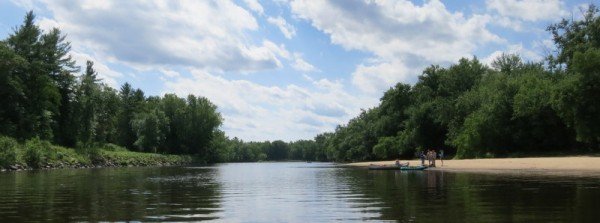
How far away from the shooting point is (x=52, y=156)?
224 feet

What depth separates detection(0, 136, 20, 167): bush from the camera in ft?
182

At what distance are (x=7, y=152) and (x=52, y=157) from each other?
450 inches

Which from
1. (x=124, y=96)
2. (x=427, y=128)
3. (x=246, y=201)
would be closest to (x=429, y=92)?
(x=427, y=128)

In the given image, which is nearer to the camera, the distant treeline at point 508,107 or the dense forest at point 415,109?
the distant treeline at point 508,107

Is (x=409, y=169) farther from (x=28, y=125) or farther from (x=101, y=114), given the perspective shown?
(x=101, y=114)

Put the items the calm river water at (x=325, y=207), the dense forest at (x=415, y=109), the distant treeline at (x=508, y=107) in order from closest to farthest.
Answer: the calm river water at (x=325, y=207), the distant treeline at (x=508, y=107), the dense forest at (x=415, y=109)

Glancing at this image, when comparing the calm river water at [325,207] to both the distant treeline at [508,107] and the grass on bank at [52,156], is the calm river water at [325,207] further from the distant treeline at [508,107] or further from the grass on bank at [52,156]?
the grass on bank at [52,156]

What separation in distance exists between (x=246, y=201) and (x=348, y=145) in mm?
120573

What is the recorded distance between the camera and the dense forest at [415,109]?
54.8 metres

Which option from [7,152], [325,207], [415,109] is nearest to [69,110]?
[7,152]

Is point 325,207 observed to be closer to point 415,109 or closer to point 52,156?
point 52,156

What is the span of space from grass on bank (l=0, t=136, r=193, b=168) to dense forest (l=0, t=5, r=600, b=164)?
5.05 ft

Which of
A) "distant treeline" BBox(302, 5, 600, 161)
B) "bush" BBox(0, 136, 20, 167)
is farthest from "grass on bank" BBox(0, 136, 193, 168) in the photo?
"distant treeline" BBox(302, 5, 600, 161)

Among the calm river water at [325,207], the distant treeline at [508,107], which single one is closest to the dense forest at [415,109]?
the distant treeline at [508,107]
